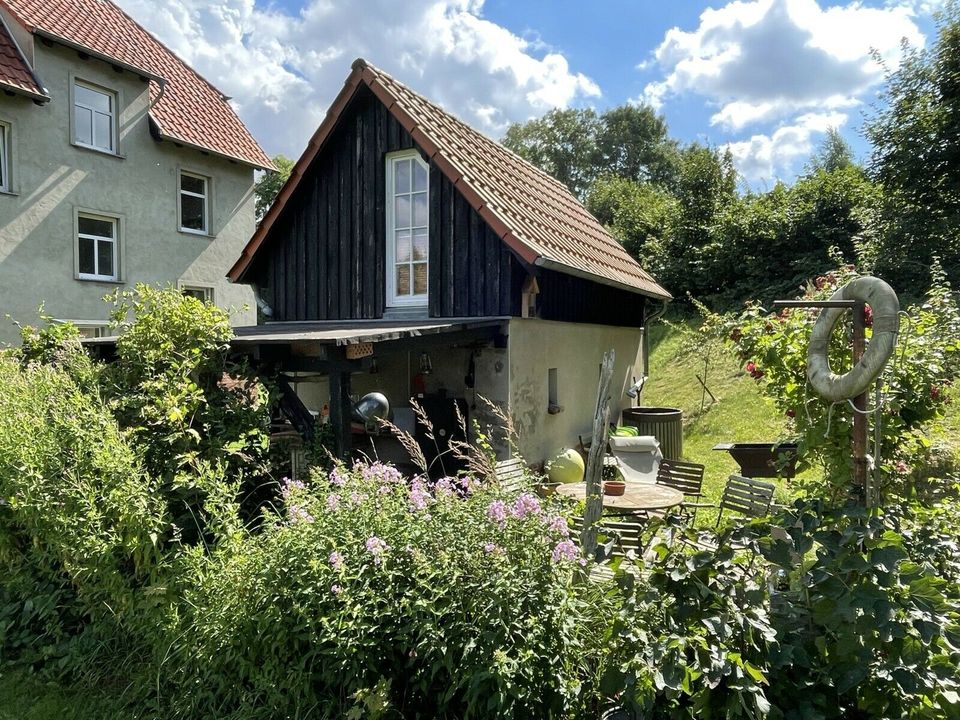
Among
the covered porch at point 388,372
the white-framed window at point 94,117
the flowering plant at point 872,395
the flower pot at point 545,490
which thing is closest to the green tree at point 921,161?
the flowering plant at point 872,395

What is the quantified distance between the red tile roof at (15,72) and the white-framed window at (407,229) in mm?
9574

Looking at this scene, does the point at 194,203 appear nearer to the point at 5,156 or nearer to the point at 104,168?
the point at 104,168

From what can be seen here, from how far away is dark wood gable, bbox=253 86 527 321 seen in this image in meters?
8.13

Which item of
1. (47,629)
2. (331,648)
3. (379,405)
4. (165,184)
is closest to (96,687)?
(47,629)

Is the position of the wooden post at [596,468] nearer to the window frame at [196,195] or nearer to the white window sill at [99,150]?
the white window sill at [99,150]

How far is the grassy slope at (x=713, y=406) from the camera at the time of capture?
38.1ft

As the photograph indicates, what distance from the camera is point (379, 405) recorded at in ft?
19.4

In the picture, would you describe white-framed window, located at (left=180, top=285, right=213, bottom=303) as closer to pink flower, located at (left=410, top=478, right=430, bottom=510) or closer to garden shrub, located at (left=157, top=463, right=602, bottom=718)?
garden shrub, located at (left=157, top=463, right=602, bottom=718)

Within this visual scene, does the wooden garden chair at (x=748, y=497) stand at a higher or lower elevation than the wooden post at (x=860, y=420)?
lower

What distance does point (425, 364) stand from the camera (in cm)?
842

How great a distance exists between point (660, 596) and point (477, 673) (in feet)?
2.78

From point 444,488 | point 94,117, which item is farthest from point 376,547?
point 94,117

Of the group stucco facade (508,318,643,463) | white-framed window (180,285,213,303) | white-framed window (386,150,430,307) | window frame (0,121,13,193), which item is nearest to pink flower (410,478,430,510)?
stucco facade (508,318,643,463)

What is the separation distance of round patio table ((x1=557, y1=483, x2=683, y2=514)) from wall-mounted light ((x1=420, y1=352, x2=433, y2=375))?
2572mm
